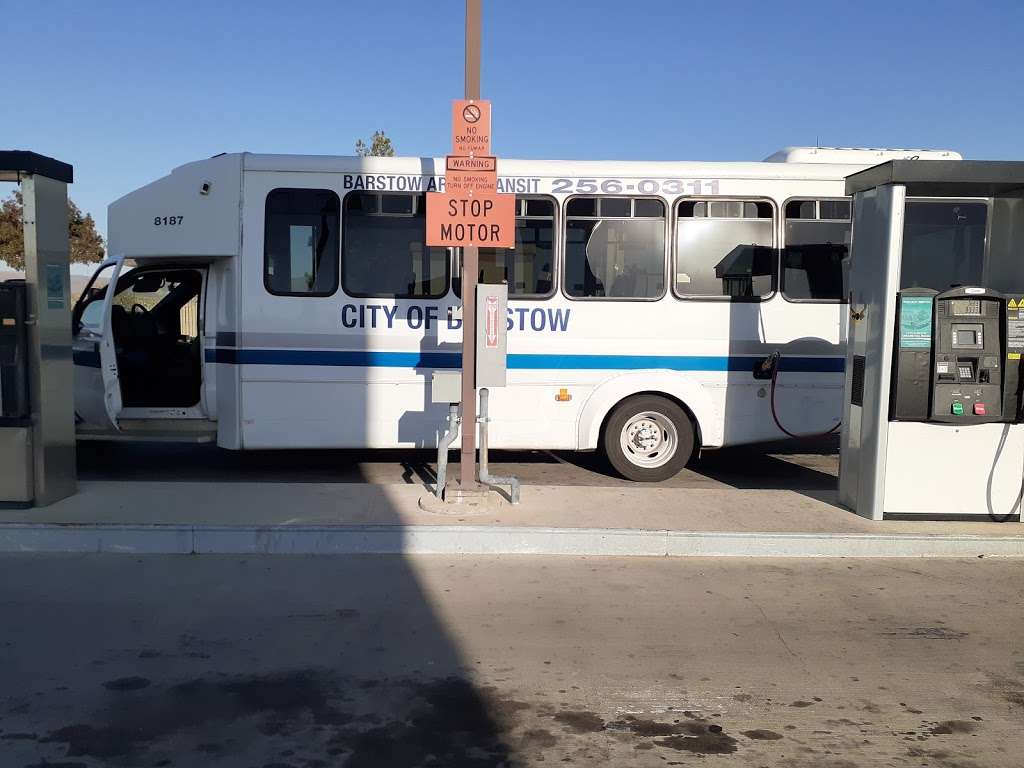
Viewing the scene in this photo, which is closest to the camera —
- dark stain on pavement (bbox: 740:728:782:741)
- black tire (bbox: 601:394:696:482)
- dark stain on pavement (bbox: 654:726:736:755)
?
dark stain on pavement (bbox: 654:726:736:755)

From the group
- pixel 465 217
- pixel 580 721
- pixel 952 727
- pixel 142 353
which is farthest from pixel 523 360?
pixel 952 727

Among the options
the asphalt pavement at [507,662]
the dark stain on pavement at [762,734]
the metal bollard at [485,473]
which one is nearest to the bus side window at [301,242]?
the metal bollard at [485,473]

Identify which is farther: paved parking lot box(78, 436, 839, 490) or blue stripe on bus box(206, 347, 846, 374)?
paved parking lot box(78, 436, 839, 490)

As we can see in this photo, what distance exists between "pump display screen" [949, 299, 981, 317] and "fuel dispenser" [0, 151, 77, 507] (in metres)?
7.29

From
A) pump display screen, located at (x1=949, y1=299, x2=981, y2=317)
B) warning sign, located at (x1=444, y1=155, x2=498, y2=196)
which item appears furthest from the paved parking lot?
warning sign, located at (x1=444, y1=155, x2=498, y2=196)

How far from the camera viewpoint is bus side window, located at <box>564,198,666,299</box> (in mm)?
8250

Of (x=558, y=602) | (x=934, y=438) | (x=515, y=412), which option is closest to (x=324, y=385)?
(x=515, y=412)

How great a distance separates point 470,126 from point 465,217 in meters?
0.72

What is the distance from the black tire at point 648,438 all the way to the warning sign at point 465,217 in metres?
2.55

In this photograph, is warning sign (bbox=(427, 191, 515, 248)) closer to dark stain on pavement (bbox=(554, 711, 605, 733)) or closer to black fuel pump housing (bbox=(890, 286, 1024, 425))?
black fuel pump housing (bbox=(890, 286, 1024, 425))

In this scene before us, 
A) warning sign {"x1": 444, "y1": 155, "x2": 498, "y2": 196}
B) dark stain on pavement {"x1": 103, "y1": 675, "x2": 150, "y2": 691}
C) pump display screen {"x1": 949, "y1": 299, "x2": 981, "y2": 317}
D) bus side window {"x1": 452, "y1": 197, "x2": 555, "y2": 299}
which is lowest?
dark stain on pavement {"x1": 103, "y1": 675, "x2": 150, "y2": 691}

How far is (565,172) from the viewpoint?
8211 mm

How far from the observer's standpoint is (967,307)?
671cm

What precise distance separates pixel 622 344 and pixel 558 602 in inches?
137
